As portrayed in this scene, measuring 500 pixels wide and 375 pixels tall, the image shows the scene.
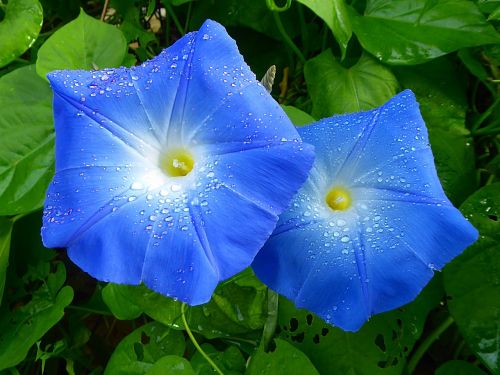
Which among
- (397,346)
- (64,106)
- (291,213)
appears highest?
(64,106)

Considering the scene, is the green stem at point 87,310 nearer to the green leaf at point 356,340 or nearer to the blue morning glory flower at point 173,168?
the green leaf at point 356,340

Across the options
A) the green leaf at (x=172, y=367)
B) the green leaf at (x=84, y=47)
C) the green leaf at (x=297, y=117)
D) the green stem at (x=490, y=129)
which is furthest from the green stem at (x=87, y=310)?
the green stem at (x=490, y=129)

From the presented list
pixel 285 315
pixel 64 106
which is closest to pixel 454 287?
pixel 285 315

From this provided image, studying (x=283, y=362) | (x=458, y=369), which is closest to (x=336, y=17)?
(x=283, y=362)

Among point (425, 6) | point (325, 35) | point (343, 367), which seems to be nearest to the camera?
point (343, 367)

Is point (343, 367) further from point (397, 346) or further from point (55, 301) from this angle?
point (55, 301)

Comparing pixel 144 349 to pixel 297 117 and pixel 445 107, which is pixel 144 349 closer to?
pixel 297 117
